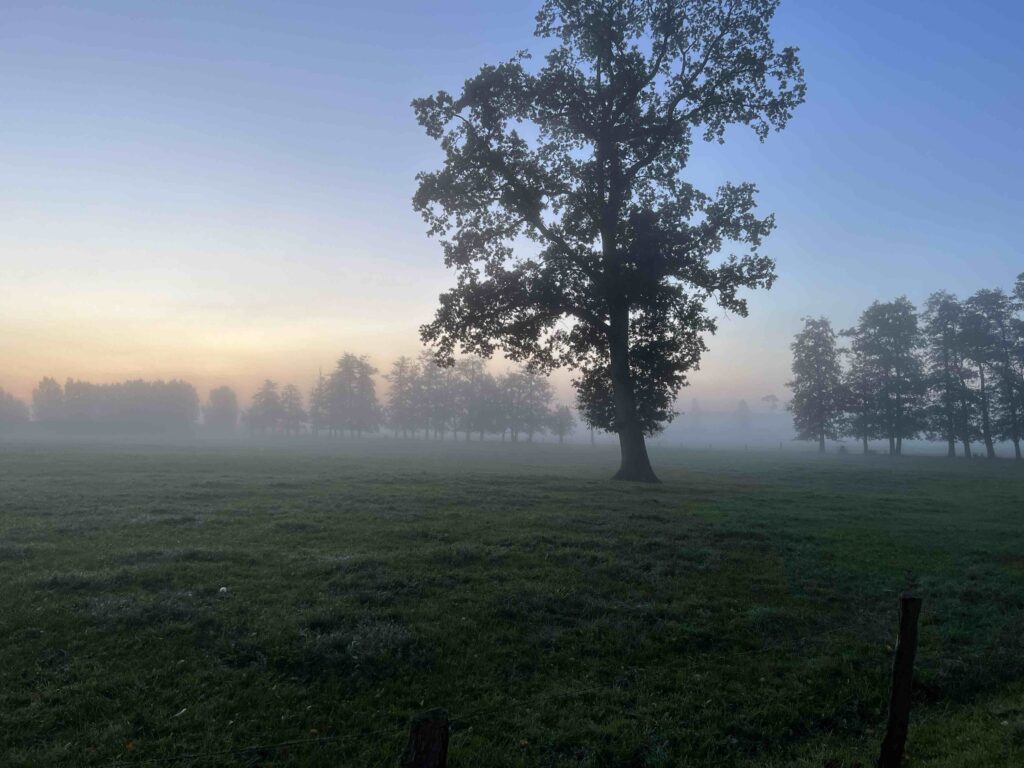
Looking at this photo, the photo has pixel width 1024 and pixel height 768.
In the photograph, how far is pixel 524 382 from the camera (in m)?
103

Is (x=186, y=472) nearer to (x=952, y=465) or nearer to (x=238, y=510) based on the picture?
(x=238, y=510)

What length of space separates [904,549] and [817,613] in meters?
6.81

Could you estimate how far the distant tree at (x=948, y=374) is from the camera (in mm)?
56781

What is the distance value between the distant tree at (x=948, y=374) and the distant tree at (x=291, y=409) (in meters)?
124

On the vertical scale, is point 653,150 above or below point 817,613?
above

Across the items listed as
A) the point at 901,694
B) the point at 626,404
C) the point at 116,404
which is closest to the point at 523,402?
the point at 626,404

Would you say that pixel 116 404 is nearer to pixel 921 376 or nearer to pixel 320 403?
pixel 320 403

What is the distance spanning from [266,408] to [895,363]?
129 metres

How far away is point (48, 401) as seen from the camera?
541 ft

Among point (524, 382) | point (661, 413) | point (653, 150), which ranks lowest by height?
point (661, 413)

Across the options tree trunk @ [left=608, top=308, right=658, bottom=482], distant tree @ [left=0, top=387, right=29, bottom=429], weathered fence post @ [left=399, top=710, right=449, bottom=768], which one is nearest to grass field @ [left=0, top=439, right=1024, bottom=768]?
weathered fence post @ [left=399, top=710, right=449, bottom=768]

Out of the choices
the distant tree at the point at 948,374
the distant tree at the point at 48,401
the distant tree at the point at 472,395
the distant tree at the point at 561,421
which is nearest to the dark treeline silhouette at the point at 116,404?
the distant tree at the point at 48,401

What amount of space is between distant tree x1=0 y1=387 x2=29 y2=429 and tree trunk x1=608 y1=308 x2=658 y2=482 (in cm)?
17657

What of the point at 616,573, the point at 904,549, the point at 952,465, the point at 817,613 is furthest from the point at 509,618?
the point at 952,465
